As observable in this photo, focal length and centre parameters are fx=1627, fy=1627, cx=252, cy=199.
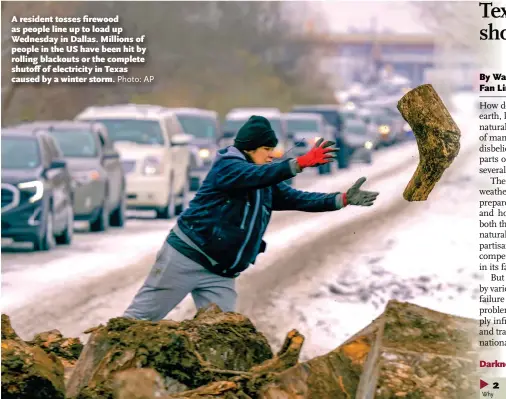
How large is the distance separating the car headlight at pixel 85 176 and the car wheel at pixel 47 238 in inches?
82.3

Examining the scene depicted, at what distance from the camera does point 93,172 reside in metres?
22.9

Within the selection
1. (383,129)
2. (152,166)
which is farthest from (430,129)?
(383,129)

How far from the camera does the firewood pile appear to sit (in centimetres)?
671

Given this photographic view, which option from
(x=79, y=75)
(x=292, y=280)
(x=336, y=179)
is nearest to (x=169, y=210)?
(x=292, y=280)

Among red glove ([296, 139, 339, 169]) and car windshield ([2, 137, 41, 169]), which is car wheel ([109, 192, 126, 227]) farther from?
red glove ([296, 139, 339, 169])

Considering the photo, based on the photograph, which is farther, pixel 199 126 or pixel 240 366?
pixel 199 126

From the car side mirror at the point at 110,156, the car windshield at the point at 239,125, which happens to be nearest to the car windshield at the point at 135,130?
the car side mirror at the point at 110,156

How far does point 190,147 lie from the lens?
29.2m

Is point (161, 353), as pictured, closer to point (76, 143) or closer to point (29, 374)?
point (29, 374)

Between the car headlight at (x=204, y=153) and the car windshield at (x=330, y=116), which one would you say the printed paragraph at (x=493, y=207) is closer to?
the car headlight at (x=204, y=153)

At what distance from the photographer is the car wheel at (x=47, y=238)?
783 inches

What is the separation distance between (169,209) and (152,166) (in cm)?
79

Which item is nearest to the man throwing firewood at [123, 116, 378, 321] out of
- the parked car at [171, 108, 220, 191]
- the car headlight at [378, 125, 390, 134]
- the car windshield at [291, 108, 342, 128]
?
the parked car at [171, 108, 220, 191]

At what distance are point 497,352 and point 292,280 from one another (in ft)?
35.3
